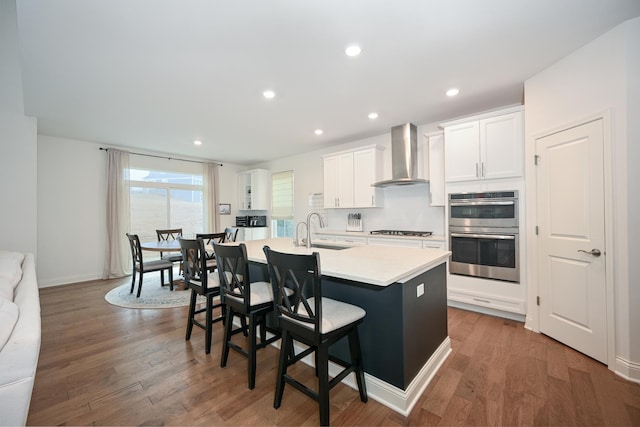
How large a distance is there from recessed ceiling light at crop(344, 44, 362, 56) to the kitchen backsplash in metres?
2.59

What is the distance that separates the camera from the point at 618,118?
2.09 m

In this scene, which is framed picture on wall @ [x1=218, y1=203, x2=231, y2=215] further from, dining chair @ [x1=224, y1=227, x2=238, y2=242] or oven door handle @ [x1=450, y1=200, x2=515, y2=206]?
oven door handle @ [x1=450, y1=200, x2=515, y2=206]

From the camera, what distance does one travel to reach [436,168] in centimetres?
390

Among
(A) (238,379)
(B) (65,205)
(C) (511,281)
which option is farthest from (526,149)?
(B) (65,205)

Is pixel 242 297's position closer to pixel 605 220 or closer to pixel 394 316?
pixel 394 316

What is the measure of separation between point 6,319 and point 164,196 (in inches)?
214

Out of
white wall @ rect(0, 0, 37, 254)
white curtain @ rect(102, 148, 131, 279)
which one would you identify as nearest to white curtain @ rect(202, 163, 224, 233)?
white curtain @ rect(102, 148, 131, 279)

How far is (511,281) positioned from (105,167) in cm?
695

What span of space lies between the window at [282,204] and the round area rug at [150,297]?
2.93 meters

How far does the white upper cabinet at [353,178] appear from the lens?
15.2 ft

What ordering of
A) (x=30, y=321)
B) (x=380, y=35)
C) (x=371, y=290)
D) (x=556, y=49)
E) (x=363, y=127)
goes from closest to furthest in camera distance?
(x=30, y=321)
(x=371, y=290)
(x=380, y=35)
(x=556, y=49)
(x=363, y=127)

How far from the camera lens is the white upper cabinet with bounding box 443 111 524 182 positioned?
10.0ft

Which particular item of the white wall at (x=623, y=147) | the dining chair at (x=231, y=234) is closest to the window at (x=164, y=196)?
the dining chair at (x=231, y=234)

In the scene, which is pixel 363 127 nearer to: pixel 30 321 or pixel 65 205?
pixel 30 321
